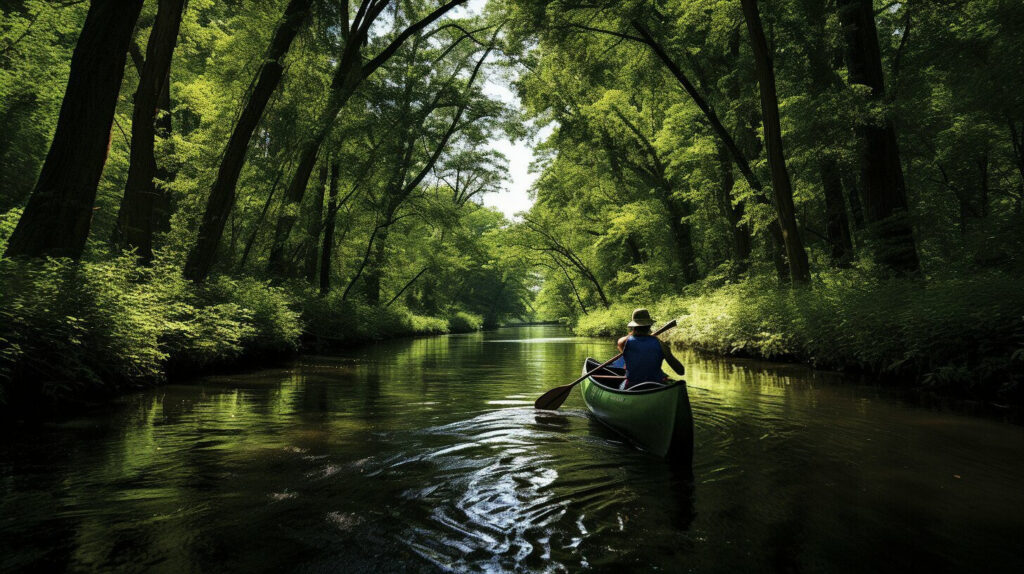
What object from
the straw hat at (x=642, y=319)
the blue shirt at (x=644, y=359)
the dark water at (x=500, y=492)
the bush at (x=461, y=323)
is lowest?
the dark water at (x=500, y=492)

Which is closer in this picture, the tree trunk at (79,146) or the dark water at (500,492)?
the dark water at (500,492)

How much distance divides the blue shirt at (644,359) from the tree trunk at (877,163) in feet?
21.6

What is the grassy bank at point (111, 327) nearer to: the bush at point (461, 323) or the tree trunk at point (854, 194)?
the tree trunk at point (854, 194)

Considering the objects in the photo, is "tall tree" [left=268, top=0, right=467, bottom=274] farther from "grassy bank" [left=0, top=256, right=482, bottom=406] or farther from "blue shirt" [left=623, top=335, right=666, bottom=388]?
"blue shirt" [left=623, top=335, right=666, bottom=388]

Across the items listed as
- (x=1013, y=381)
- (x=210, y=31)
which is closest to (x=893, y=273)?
(x=1013, y=381)

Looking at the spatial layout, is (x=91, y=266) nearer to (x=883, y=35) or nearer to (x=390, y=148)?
(x=390, y=148)

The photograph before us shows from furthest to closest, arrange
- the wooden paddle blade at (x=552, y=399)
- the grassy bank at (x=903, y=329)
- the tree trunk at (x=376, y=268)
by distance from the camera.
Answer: the tree trunk at (x=376, y=268) < the wooden paddle blade at (x=552, y=399) < the grassy bank at (x=903, y=329)

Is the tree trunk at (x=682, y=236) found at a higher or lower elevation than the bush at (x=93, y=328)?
higher

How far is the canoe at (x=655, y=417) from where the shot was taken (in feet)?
14.3

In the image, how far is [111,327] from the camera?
6.36 m

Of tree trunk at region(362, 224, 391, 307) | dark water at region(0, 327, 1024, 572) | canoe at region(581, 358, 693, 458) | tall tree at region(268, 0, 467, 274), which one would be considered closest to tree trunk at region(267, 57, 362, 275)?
tall tree at region(268, 0, 467, 274)

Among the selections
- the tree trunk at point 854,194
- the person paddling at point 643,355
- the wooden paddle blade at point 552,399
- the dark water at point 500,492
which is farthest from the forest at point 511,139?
the wooden paddle blade at point 552,399

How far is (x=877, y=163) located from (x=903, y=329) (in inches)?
186

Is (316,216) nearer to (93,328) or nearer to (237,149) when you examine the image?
(237,149)
